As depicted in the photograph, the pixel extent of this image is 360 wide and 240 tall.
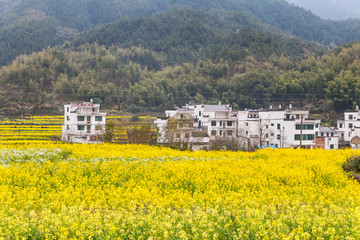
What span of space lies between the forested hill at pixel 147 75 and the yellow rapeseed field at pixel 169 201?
71.5 metres

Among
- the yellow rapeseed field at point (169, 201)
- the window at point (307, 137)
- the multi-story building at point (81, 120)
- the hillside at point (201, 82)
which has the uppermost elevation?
the hillside at point (201, 82)

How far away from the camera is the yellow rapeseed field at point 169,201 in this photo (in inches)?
247

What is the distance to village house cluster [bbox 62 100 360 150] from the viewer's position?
49.8m

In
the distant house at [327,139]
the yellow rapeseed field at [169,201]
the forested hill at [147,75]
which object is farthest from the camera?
the forested hill at [147,75]

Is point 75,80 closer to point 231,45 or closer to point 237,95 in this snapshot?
point 237,95

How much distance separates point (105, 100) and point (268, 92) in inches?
1765

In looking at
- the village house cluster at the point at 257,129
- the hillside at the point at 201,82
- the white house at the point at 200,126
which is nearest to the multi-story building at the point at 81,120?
the white house at the point at 200,126

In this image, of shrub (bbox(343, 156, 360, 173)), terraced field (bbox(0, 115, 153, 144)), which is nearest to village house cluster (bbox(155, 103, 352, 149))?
terraced field (bbox(0, 115, 153, 144))

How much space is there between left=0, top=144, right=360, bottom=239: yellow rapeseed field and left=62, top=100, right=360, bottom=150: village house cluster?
96.0 feet

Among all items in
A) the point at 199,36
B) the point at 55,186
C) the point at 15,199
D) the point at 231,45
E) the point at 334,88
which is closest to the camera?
the point at 15,199

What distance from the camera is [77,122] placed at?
57.5m

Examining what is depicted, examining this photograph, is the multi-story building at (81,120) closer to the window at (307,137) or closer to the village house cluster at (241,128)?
the village house cluster at (241,128)

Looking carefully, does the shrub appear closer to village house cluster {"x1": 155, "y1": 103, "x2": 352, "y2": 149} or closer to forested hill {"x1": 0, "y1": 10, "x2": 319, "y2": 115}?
village house cluster {"x1": 155, "y1": 103, "x2": 352, "y2": 149}

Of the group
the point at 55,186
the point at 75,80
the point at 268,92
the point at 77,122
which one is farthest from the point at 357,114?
the point at 75,80
